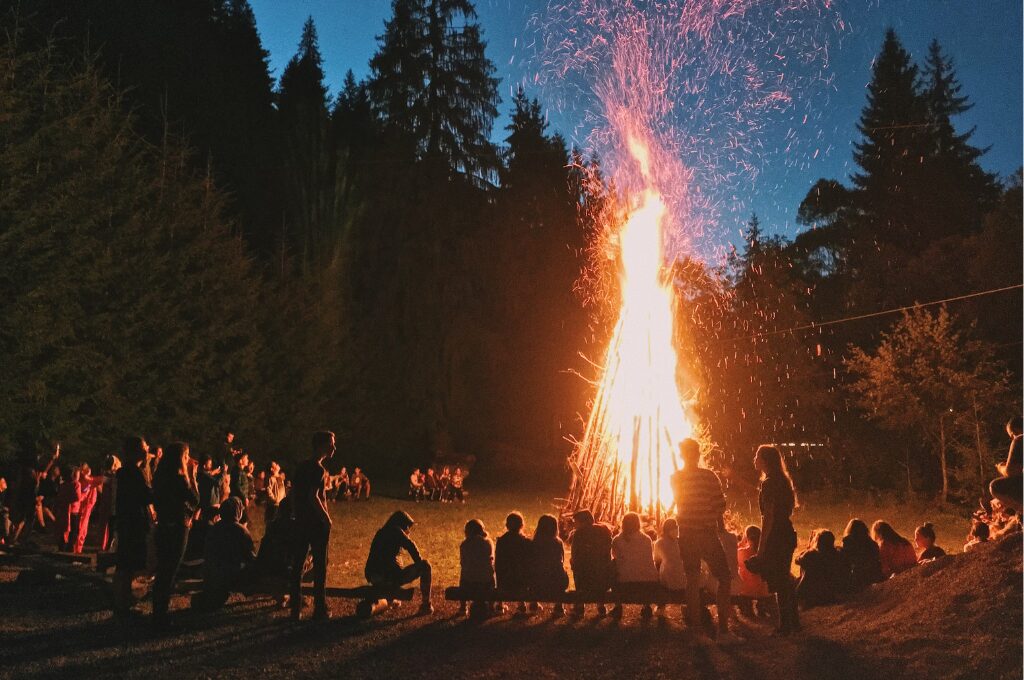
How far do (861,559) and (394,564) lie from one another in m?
4.92

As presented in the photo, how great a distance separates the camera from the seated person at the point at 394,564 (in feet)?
25.7

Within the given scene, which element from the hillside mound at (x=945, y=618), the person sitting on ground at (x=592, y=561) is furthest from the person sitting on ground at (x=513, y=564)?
the hillside mound at (x=945, y=618)

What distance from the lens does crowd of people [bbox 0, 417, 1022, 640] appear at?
687cm

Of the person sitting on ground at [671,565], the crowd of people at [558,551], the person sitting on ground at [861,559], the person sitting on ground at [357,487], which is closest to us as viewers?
the crowd of people at [558,551]

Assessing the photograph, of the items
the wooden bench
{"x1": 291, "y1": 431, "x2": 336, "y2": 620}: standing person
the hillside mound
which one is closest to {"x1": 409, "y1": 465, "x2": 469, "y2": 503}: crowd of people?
the wooden bench

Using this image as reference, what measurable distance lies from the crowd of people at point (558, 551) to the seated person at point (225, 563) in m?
0.01

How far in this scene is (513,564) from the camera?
801 cm

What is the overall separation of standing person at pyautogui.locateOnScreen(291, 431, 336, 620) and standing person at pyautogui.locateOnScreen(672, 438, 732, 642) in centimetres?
326

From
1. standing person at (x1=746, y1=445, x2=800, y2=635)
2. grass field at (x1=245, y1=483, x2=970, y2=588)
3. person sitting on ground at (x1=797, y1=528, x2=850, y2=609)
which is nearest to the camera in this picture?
standing person at (x1=746, y1=445, x2=800, y2=635)

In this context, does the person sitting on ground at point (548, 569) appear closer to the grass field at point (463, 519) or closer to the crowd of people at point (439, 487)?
the grass field at point (463, 519)

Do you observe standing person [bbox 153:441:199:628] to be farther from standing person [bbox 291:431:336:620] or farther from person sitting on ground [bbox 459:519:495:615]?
person sitting on ground [bbox 459:519:495:615]

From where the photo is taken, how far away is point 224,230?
23.1 m

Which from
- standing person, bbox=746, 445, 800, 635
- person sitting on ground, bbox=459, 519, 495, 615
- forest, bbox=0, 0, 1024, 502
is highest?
forest, bbox=0, 0, 1024, 502

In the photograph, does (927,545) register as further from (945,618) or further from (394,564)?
(394,564)
